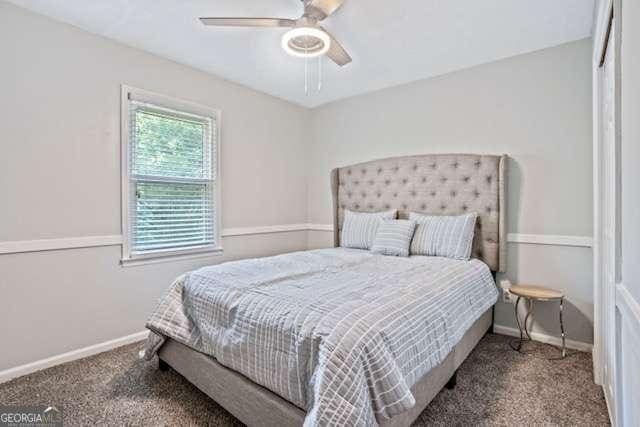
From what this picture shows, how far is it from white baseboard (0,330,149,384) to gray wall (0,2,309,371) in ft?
0.12

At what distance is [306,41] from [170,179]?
5.65 feet

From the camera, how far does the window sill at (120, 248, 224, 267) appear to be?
267 centimetres

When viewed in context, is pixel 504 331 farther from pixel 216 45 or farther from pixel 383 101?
pixel 216 45

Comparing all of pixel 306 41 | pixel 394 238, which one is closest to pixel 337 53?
pixel 306 41

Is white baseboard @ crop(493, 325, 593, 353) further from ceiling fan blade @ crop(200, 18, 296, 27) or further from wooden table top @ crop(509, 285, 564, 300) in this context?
ceiling fan blade @ crop(200, 18, 296, 27)

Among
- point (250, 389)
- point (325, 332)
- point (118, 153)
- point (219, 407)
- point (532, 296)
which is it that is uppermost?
point (118, 153)

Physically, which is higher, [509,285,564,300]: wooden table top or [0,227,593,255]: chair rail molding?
[0,227,593,255]: chair rail molding

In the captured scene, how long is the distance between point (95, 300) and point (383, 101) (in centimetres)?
332

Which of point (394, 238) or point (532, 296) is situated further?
point (394, 238)

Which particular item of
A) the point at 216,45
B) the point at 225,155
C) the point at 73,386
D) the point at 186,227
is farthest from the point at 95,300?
the point at 216,45

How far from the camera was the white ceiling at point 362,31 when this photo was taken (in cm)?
211

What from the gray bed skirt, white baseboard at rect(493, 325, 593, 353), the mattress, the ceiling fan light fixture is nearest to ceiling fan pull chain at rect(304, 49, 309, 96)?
the ceiling fan light fixture

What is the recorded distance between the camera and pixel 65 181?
2.32 meters

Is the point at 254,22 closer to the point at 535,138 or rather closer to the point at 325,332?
the point at 325,332
